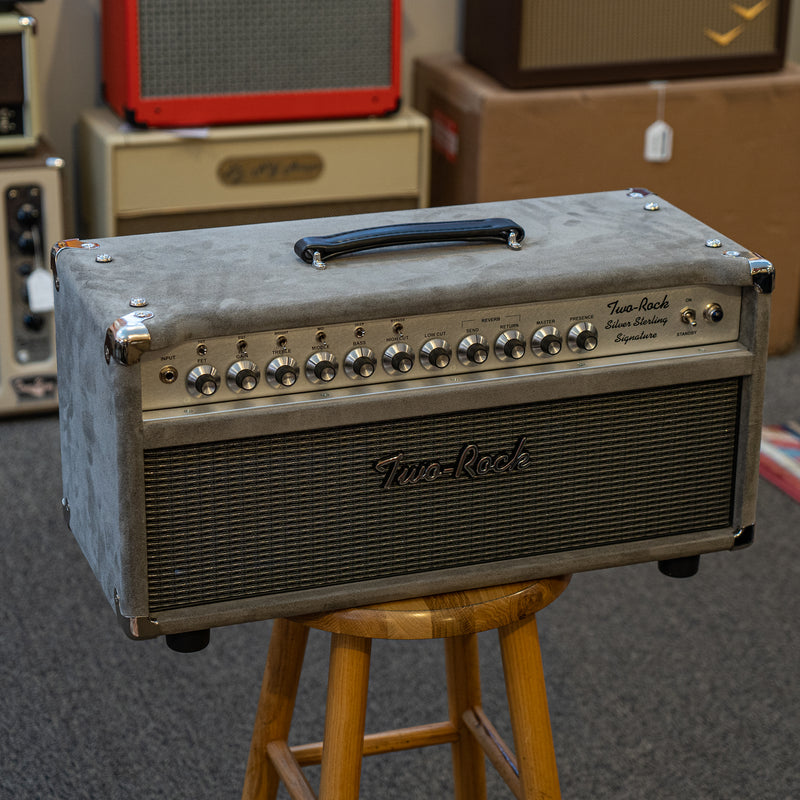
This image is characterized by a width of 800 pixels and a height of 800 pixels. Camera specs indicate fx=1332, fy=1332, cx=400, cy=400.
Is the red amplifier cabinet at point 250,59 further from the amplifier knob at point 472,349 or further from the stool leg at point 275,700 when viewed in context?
the amplifier knob at point 472,349

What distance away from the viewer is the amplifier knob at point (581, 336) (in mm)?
1096

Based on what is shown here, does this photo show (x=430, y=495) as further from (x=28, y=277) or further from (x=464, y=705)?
(x=28, y=277)

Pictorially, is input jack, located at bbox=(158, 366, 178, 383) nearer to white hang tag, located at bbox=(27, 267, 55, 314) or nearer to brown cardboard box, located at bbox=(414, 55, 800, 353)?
white hang tag, located at bbox=(27, 267, 55, 314)

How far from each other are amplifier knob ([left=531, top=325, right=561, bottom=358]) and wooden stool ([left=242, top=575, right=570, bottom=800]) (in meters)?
0.21

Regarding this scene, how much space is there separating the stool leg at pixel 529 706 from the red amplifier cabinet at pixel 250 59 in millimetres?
1557

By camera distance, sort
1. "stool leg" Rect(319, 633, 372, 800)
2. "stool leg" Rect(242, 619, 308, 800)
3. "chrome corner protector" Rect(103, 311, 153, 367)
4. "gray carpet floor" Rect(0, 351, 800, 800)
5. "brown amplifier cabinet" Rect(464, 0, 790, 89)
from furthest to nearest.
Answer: "brown amplifier cabinet" Rect(464, 0, 790, 89) → "gray carpet floor" Rect(0, 351, 800, 800) → "stool leg" Rect(242, 619, 308, 800) → "stool leg" Rect(319, 633, 372, 800) → "chrome corner protector" Rect(103, 311, 153, 367)

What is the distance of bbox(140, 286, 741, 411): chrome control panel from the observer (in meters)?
1.01

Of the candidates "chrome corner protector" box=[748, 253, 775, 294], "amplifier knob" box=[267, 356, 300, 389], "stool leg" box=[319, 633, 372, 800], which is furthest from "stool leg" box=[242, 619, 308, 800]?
"chrome corner protector" box=[748, 253, 775, 294]

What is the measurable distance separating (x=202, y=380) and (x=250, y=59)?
1.60 m

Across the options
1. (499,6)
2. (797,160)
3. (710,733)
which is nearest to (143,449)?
(710,733)

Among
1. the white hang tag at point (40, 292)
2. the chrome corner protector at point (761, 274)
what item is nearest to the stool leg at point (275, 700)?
the chrome corner protector at point (761, 274)

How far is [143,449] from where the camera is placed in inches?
38.9

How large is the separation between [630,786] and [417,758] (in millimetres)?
282

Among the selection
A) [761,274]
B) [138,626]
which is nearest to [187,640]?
[138,626]
